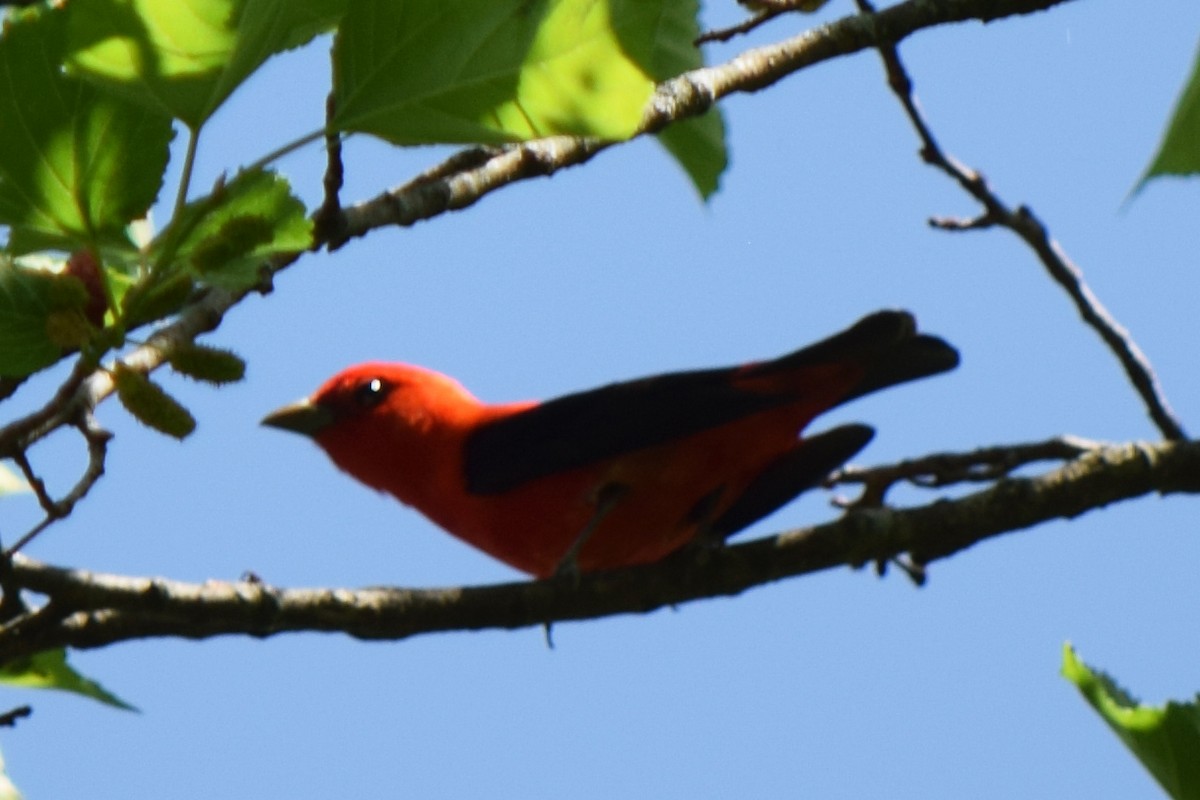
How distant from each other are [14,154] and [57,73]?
111 mm

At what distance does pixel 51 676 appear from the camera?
95.3 inches

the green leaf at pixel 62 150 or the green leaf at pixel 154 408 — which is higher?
the green leaf at pixel 62 150

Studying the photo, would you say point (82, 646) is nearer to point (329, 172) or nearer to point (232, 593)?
point (232, 593)

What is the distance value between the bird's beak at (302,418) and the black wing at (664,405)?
2.42 ft

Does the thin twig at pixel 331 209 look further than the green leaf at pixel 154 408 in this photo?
Yes

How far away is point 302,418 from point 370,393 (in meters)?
0.26

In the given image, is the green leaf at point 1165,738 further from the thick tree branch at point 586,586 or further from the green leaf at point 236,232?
the green leaf at point 236,232

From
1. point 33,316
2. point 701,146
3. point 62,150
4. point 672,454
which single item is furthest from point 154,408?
point 672,454

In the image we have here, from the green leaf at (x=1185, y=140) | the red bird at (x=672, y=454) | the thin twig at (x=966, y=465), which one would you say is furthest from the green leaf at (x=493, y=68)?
the red bird at (x=672, y=454)

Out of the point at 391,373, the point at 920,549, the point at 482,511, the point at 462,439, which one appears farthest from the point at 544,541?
the point at 920,549

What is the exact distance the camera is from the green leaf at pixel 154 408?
5.83ft

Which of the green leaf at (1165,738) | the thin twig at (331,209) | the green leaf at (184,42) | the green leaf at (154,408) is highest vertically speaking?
the thin twig at (331,209)

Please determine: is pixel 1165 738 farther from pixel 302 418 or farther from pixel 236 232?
pixel 302 418

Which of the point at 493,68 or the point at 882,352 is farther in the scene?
the point at 882,352
